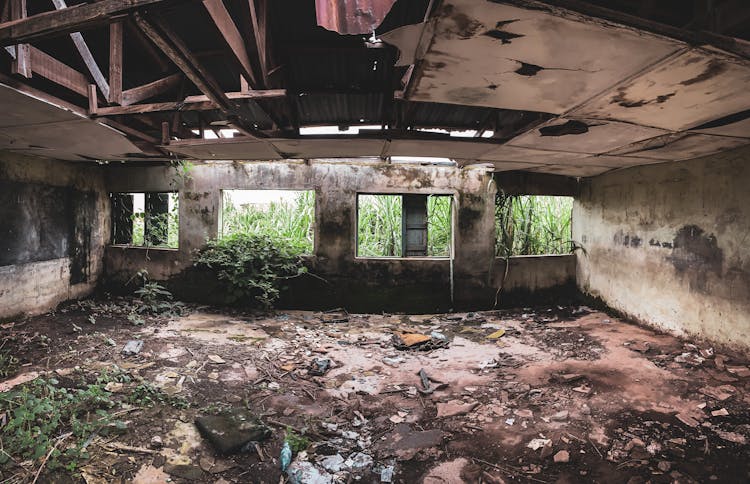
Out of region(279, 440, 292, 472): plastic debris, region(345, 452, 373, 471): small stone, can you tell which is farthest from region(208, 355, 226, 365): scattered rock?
region(345, 452, 373, 471): small stone

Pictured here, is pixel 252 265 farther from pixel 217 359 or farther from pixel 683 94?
pixel 683 94

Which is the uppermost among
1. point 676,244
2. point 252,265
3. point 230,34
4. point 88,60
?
point 88,60

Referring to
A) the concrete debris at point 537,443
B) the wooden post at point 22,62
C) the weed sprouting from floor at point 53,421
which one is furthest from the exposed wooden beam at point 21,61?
the concrete debris at point 537,443

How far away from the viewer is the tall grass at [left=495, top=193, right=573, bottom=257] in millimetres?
6406

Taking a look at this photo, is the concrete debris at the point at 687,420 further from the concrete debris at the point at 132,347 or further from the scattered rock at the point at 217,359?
the concrete debris at the point at 132,347

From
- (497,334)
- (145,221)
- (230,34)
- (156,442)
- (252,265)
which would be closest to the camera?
(230,34)

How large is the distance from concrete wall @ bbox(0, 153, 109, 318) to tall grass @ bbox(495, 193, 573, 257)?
722cm

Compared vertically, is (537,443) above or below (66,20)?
below

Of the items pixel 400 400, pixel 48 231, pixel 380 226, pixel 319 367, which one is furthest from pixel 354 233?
pixel 48 231

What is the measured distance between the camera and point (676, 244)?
4.80m

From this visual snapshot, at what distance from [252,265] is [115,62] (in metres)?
3.65

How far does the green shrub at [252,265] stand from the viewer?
228 inches

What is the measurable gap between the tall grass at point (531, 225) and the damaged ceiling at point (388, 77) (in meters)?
1.70

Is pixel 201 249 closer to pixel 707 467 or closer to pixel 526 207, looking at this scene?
pixel 526 207
